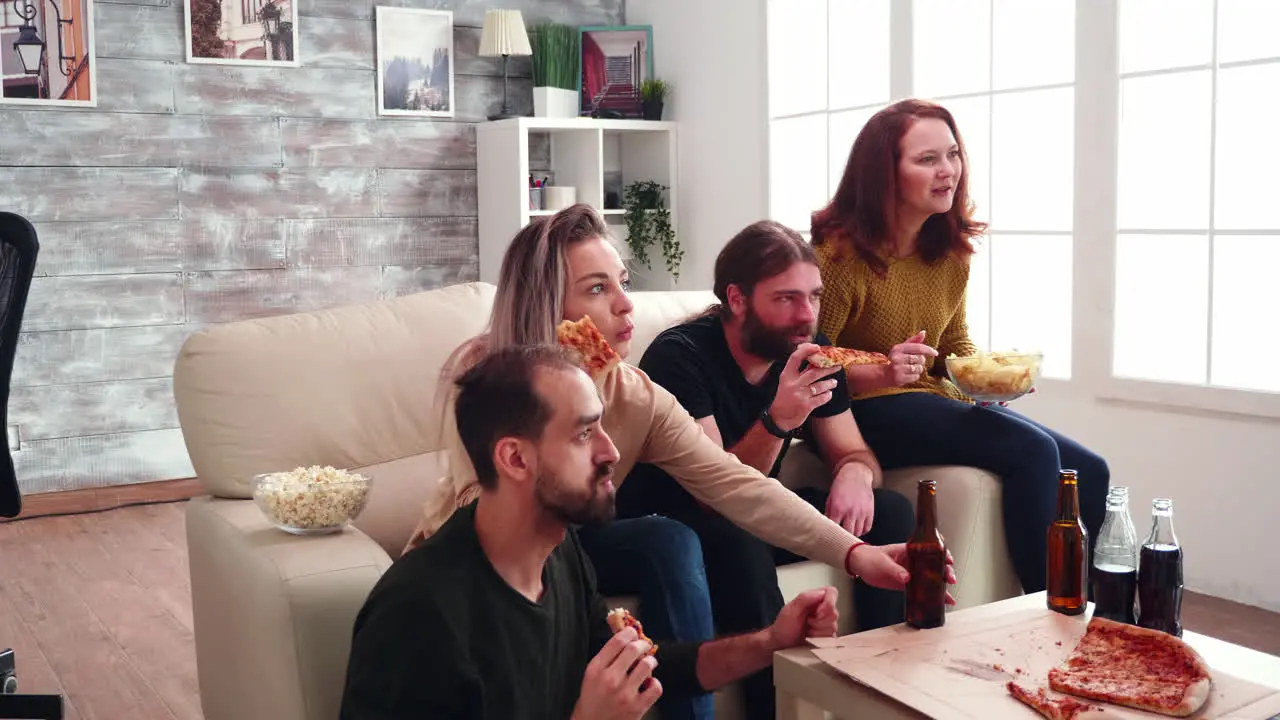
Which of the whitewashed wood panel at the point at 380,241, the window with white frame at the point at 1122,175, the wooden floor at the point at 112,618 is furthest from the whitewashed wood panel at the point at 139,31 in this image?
the window with white frame at the point at 1122,175

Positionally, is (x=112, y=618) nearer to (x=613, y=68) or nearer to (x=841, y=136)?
(x=841, y=136)

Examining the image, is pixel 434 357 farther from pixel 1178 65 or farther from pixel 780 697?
pixel 1178 65

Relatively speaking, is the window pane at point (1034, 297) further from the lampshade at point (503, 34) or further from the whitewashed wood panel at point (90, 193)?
the whitewashed wood panel at point (90, 193)

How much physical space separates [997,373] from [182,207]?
3749 millimetres

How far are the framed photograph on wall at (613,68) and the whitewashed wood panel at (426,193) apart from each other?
66cm

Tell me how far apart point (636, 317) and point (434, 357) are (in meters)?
0.53

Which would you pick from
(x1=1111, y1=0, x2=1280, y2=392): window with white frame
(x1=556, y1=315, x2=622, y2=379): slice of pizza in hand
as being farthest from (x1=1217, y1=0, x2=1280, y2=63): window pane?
(x1=556, y1=315, x2=622, y2=379): slice of pizza in hand

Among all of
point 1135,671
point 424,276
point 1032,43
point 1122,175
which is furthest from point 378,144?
point 1135,671

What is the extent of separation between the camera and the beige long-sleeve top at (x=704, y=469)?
6.98 ft

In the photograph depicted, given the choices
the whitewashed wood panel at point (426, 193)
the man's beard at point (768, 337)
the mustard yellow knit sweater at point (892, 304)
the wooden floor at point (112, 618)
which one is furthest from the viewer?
the whitewashed wood panel at point (426, 193)

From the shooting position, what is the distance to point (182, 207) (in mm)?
5223

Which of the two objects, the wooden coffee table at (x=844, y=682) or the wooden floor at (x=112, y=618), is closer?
the wooden coffee table at (x=844, y=682)

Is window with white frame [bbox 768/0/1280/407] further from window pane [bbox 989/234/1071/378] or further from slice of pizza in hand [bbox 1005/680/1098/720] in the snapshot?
slice of pizza in hand [bbox 1005/680/1098/720]

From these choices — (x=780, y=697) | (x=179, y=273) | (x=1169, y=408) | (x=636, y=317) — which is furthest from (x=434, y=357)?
(x=179, y=273)
